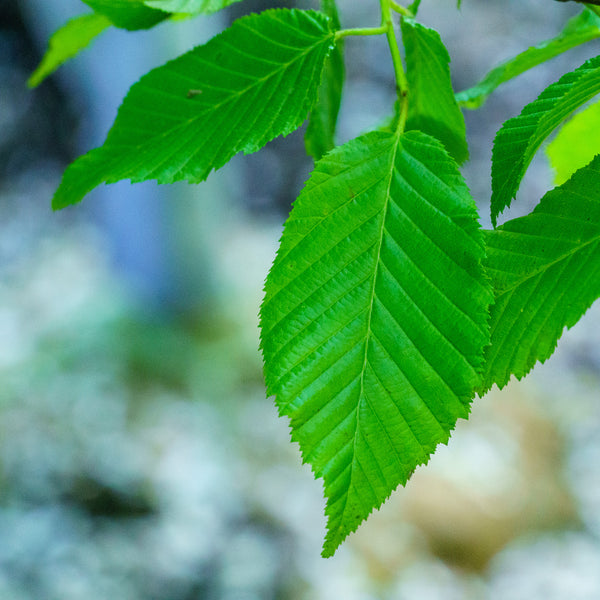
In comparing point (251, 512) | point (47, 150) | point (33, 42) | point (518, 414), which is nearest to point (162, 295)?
point (251, 512)

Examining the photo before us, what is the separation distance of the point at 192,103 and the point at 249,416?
9.48 ft

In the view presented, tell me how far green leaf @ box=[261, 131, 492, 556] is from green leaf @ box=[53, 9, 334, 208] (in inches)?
2.9

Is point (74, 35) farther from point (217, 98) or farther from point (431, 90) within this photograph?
point (431, 90)

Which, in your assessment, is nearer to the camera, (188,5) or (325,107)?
(188,5)

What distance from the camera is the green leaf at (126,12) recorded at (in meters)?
0.50

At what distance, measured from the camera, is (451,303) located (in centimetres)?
39

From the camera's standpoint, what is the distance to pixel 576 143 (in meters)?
0.54

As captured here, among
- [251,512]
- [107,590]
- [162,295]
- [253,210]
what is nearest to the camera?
[107,590]

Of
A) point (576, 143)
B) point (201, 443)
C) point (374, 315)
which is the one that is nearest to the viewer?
point (374, 315)

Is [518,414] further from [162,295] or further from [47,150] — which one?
[47,150]

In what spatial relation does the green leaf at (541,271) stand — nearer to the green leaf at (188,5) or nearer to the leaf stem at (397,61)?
the leaf stem at (397,61)

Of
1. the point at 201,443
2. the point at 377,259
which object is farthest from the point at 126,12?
the point at 201,443

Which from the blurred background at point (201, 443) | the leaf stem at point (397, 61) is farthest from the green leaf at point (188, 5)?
the blurred background at point (201, 443)

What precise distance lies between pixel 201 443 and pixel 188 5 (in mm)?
2797
